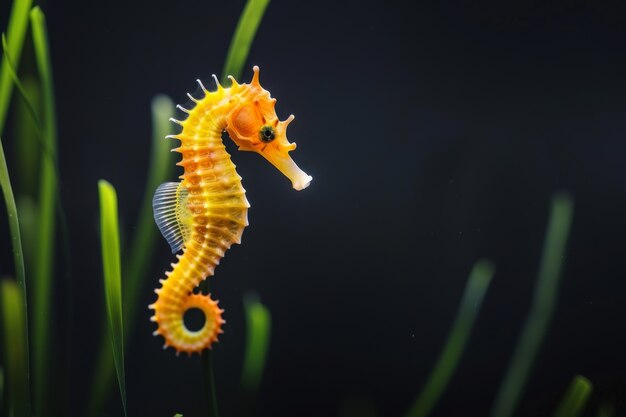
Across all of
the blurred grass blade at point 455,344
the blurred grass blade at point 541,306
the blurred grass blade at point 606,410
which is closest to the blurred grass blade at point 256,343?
the blurred grass blade at point 455,344

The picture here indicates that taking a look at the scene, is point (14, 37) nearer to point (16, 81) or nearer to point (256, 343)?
point (16, 81)

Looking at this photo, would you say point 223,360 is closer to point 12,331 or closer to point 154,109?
point 12,331

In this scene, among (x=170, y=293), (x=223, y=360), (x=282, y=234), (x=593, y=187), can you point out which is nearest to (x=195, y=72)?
(x=282, y=234)

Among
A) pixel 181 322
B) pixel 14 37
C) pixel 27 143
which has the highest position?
pixel 14 37

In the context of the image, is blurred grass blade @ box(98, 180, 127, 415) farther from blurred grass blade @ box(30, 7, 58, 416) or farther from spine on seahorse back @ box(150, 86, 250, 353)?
blurred grass blade @ box(30, 7, 58, 416)

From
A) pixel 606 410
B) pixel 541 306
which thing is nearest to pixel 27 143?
pixel 541 306

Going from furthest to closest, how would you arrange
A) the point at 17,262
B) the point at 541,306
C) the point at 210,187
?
the point at 541,306
the point at 17,262
the point at 210,187
